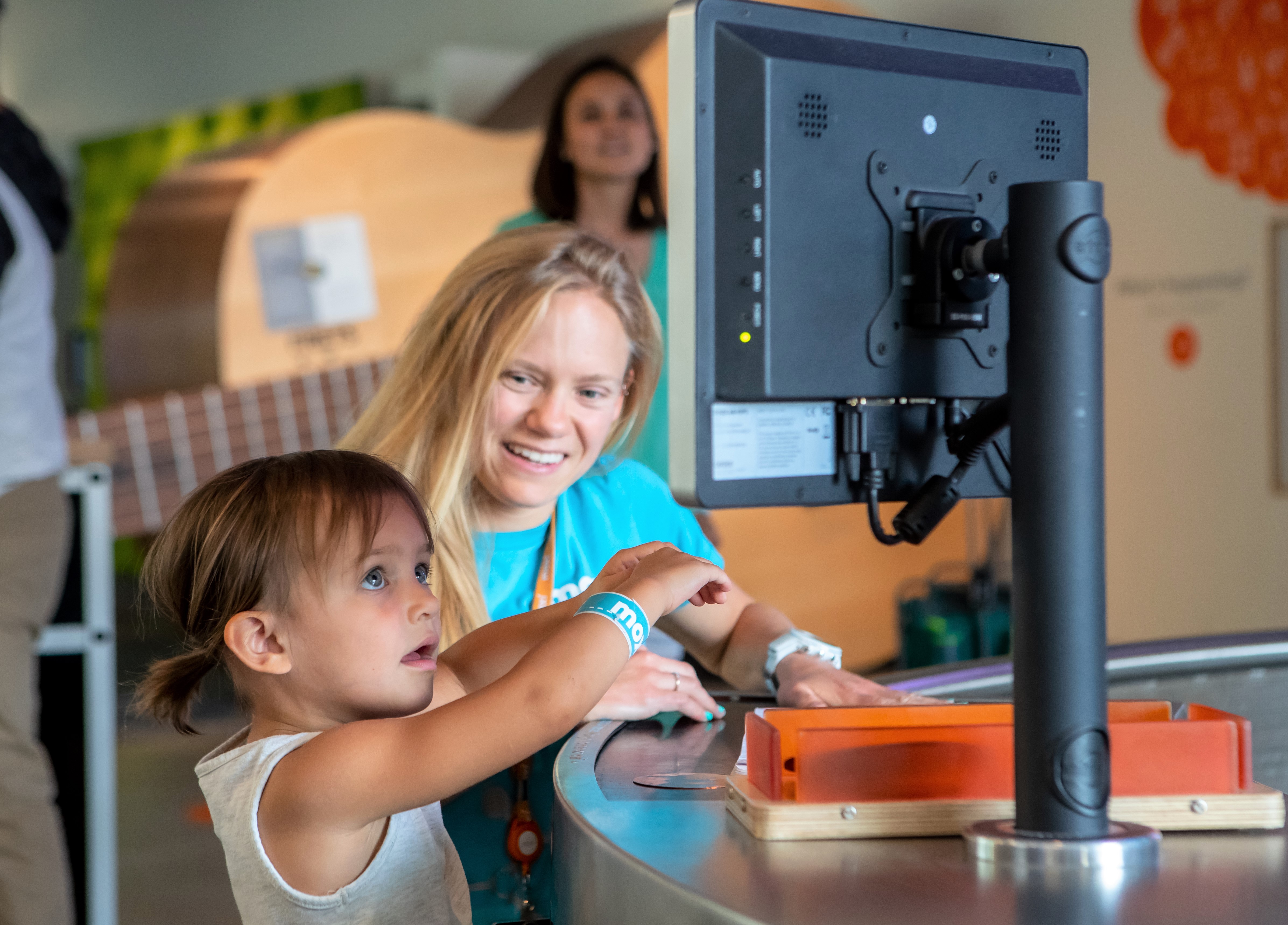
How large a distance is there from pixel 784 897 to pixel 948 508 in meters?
0.28

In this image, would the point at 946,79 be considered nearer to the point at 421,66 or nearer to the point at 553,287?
the point at 553,287

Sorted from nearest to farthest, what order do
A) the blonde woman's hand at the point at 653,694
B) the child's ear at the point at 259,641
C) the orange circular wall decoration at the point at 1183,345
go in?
the child's ear at the point at 259,641 → the blonde woman's hand at the point at 653,694 → the orange circular wall decoration at the point at 1183,345

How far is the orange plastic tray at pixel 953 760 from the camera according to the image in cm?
66

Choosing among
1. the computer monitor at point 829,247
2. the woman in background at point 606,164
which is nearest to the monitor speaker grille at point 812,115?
the computer monitor at point 829,247

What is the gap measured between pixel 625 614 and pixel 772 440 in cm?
14

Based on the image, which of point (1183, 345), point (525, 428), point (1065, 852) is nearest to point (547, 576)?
point (525, 428)

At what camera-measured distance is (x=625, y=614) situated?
0.79m

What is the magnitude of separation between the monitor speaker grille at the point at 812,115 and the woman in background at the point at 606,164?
1.75 m

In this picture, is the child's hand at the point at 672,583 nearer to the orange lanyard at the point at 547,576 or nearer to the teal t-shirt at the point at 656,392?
the orange lanyard at the point at 547,576

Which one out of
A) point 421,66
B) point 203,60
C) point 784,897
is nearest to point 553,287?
point 784,897

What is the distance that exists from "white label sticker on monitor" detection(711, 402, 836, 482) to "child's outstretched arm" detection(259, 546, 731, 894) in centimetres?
11

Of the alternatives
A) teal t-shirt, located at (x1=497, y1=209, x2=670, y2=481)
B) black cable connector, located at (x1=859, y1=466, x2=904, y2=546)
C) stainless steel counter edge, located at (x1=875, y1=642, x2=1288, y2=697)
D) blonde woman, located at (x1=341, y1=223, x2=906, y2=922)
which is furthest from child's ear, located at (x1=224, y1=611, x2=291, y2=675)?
teal t-shirt, located at (x1=497, y1=209, x2=670, y2=481)

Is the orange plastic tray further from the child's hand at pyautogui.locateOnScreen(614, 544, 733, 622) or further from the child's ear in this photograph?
the child's ear

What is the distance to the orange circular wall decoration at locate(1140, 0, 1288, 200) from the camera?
9.12 feet
